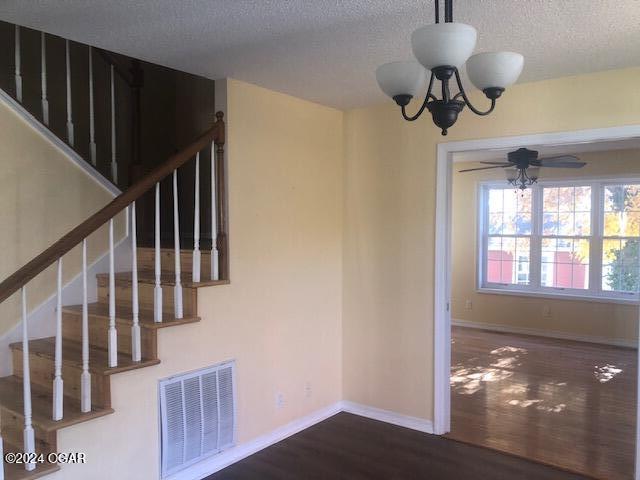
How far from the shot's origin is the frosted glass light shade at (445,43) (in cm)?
147

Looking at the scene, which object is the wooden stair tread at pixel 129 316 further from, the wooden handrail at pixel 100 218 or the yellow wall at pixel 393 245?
the yellow wall at pixel 393 245

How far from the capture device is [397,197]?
12.6ft

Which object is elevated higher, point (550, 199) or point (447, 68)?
point (447, 68)

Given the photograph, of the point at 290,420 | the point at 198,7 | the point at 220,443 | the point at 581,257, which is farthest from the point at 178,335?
the point at 581,257

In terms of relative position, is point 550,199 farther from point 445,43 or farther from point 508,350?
point 445,43

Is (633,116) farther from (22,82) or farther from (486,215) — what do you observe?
(486,215)

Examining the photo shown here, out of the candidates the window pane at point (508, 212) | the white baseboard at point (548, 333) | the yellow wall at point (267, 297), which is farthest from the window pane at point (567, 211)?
the yellow wall at point (267, 297)

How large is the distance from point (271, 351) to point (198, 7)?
2.23 metres

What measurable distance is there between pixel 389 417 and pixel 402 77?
286 cm

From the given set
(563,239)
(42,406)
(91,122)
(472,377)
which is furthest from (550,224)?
(42,406)

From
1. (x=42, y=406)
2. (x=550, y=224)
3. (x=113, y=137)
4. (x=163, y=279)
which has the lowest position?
(x=42, y=406)

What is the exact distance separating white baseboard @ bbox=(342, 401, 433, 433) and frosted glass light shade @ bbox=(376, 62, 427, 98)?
2676 millimetres

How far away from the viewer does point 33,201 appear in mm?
3051

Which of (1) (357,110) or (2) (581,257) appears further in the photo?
(2) (581,257)
